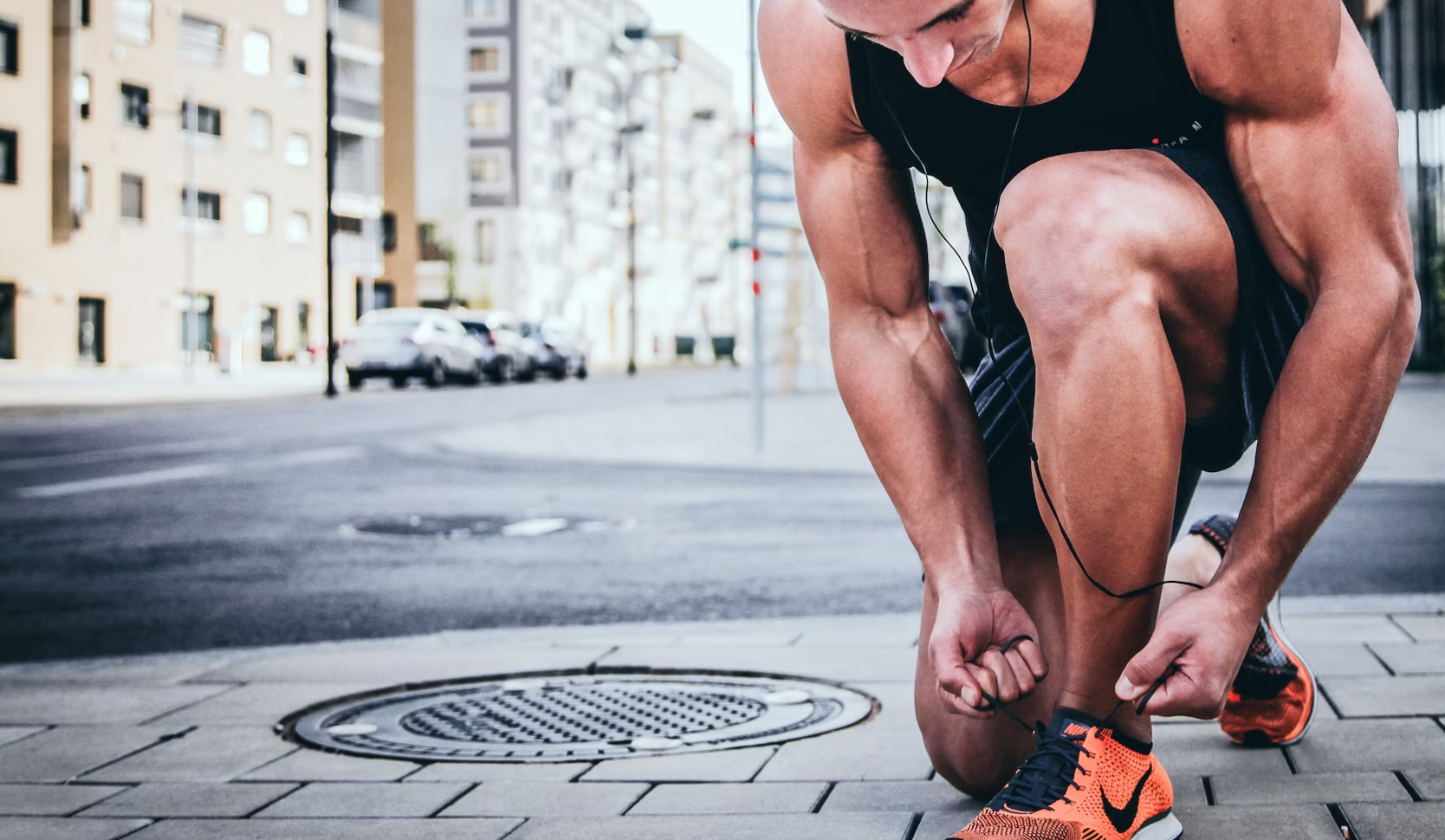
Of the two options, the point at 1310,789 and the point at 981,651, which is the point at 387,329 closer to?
the point at 1310,789

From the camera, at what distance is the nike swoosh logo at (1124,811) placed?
6.46 ft

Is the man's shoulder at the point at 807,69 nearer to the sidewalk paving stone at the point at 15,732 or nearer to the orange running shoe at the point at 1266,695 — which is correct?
the orange running shoe at the point at 1266,695

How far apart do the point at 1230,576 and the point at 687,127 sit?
9460 cm

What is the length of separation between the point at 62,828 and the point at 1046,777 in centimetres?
140

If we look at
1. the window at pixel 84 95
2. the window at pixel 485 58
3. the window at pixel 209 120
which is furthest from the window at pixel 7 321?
the window at pixel 485 58

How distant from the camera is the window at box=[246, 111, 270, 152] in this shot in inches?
2051

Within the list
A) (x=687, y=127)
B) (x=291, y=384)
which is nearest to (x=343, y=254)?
(x=291, y=384)

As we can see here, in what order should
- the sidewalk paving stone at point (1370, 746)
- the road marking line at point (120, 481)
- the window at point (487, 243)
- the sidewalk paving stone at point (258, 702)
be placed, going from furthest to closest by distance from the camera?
the window at point (487, 243), the road marking line at point (120, 481), the sidewalk paving stone at point (258, 702), the sidewalk paving stone at point (1370, 746)

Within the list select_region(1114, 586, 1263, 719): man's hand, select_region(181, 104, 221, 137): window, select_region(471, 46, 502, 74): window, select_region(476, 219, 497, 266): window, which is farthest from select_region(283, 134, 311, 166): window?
select_region(1114, 586, 1263, 719): man's hand

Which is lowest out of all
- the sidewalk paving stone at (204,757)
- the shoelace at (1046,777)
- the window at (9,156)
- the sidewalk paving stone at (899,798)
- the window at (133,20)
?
the sidewalk paving stone at (204,757)

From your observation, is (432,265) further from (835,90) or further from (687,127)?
(835,90)

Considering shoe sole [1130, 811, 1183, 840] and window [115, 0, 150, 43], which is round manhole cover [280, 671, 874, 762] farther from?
window [115, 0, 150, 43]

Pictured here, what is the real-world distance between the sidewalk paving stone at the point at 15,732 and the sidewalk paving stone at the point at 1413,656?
2.67 meters

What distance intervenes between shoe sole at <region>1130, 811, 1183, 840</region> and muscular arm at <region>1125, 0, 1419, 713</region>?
29 cm
